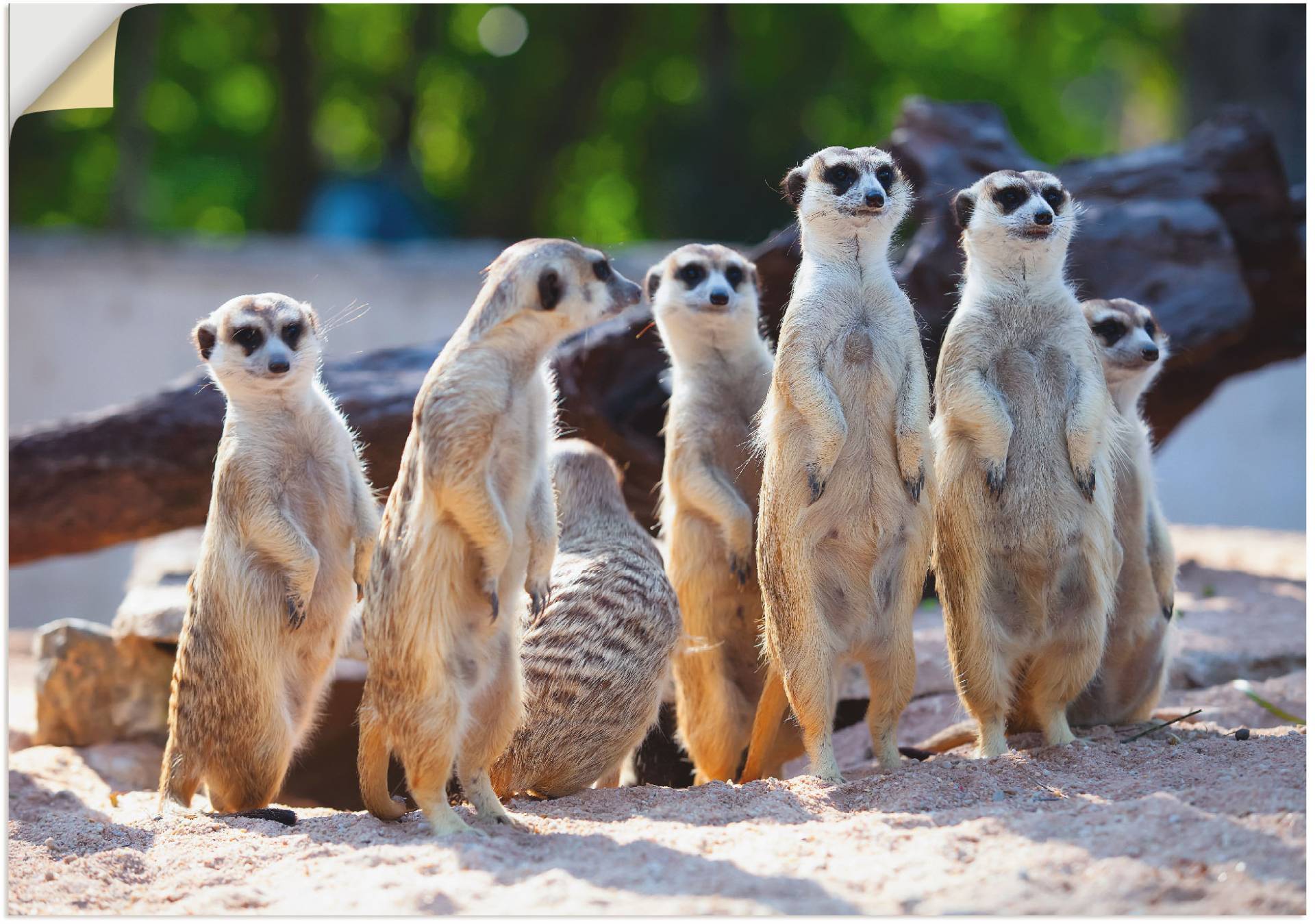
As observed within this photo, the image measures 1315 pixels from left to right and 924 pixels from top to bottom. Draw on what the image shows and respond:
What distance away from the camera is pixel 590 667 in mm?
3785

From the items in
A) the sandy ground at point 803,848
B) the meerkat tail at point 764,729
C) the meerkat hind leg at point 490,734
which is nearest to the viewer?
the sandy ground at point 803,848

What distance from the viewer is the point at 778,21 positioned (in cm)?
1117

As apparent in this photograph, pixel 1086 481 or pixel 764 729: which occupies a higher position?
pixel 1086 481

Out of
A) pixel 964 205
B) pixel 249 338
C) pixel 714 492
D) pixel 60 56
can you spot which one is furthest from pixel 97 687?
pixel 964 205

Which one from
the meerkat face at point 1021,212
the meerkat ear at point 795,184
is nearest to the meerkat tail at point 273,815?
the meerkat ear at point 795,184

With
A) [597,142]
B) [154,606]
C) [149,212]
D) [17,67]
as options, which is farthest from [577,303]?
[149,212]

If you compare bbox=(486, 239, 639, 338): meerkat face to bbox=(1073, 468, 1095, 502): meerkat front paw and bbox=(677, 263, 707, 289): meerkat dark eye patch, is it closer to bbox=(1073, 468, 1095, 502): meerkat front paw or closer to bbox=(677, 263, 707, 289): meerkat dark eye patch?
bbox=(677, 263, 707, 289): meerkat dark eye patch

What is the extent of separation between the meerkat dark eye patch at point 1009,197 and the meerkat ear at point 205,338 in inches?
88.2

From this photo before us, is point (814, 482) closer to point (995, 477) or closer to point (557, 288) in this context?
point (995, 477)

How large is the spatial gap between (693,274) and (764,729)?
4.92 feet

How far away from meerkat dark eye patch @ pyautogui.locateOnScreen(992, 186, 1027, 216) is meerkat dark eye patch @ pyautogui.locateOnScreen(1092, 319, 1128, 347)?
0.71 metres

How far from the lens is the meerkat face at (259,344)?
3672 millimetres

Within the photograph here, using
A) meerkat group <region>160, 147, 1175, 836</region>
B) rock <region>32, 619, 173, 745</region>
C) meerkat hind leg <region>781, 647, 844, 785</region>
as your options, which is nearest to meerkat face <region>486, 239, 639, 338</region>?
meerkat group <region>160, 147, 1175, 836</region>

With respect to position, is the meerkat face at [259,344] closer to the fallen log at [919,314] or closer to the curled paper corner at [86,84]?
the curled paper corner at [86,84]
